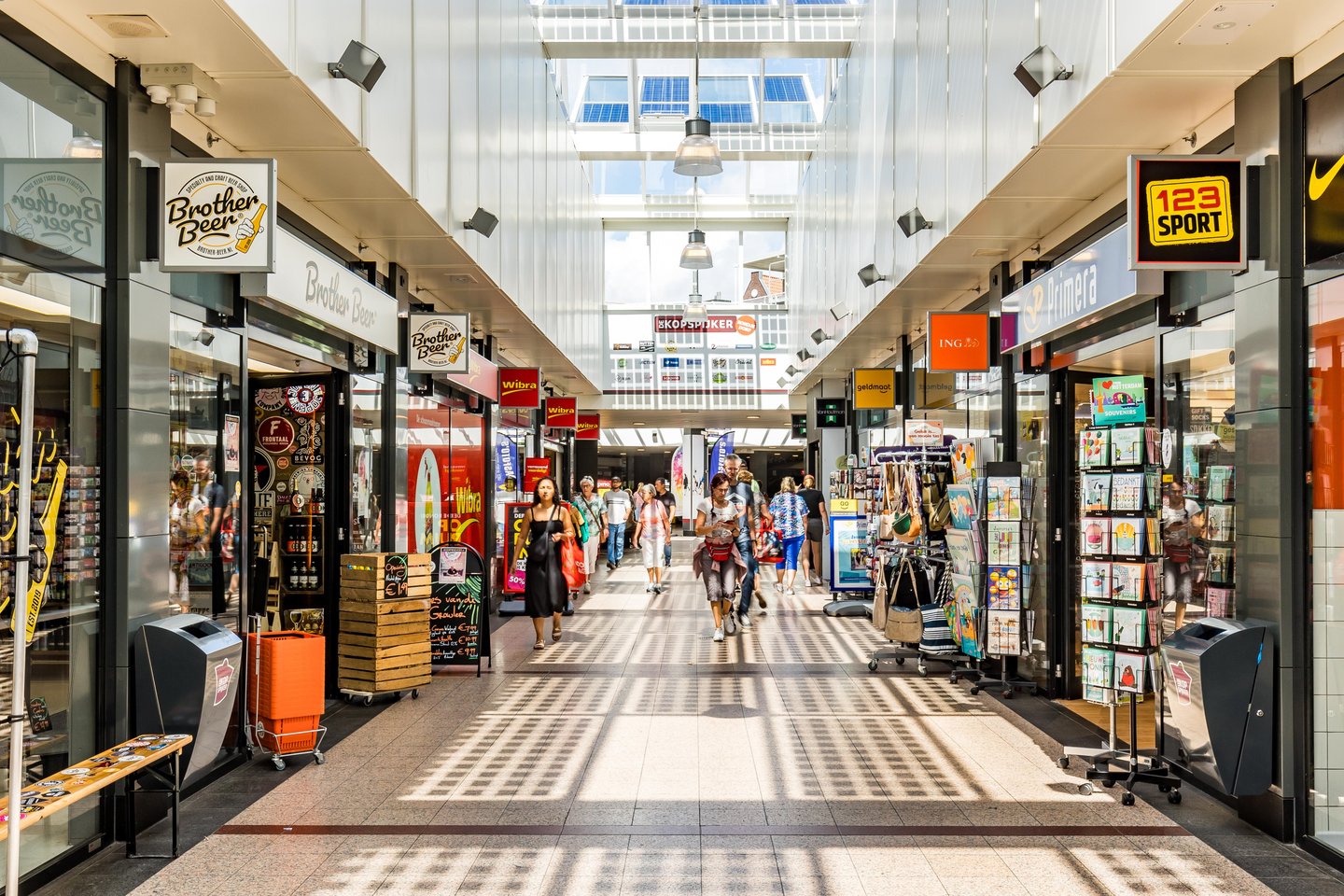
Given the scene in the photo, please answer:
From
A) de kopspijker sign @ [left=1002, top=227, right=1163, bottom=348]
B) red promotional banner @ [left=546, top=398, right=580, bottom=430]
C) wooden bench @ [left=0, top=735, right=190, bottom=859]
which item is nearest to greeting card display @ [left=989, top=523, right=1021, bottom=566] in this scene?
de kopspijker sign @ [left=1002, top=227, right=1163, bottom=348]

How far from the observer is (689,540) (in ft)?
96.1

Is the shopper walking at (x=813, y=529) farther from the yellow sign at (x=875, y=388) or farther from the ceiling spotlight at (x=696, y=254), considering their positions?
the ceiling spotlight at (x=696, y=254)

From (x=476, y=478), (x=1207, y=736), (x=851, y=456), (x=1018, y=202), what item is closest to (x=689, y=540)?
(x=851, y=456)

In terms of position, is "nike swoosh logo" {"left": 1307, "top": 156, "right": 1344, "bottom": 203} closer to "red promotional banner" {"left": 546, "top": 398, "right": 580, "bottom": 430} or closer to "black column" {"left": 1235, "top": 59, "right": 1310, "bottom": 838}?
"black column" {"left": 1235, "top": 59, "right": 1310, "bottom": 838}

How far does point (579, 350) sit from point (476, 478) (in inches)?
264

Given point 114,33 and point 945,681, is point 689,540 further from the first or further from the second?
point 114,33

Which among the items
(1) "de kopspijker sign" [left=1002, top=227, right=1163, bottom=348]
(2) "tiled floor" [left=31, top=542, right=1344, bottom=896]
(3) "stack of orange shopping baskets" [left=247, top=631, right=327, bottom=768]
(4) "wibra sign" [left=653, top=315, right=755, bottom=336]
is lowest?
(2) "tiled floor" [left=31, top=542, right=1344, bottom=896]

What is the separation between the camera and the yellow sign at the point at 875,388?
1360 centimetres

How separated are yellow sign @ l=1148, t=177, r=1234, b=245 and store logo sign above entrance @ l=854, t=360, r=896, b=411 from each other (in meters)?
8.65

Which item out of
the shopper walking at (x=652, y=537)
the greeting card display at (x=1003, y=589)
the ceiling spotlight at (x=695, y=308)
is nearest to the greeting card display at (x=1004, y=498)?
the greeting card display at (x=1003, y=589)

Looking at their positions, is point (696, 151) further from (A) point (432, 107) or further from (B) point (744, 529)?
(B) point (744, 529)

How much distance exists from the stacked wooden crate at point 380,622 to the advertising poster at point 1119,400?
4.49 m

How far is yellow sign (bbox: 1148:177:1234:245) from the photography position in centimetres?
478

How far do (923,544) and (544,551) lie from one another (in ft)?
10.9
